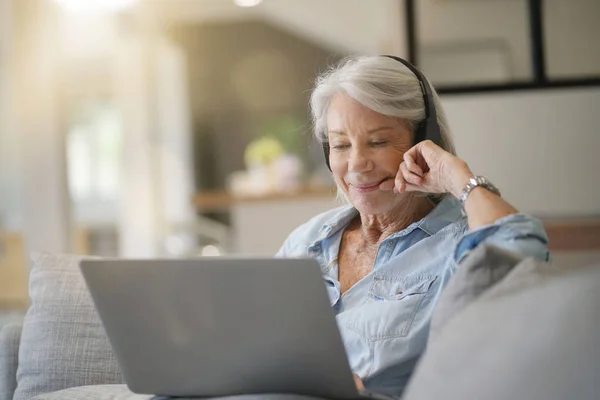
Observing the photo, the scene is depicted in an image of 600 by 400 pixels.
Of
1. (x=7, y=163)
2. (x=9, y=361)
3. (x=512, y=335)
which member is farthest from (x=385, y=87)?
(x=7, y=163)

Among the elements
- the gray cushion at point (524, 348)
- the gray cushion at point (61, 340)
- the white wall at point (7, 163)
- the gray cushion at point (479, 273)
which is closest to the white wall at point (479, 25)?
the gray cushion at point (61, 340)

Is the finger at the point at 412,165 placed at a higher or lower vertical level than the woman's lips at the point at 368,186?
higher

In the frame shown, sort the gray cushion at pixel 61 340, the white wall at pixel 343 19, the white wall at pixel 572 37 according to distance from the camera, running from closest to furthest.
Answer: the gray cushion at pixel 61 340 < the white wall at pixel 572 37 < the white wall at pixel 343 19

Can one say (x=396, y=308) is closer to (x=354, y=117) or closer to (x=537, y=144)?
(x=354, y=117)

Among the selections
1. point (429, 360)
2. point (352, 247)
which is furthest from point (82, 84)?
point (429, 360)

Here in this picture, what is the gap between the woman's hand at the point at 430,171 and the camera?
5.02 feet

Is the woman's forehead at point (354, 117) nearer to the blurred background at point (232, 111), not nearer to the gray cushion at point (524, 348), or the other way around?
the blurred background at point (232, 111)

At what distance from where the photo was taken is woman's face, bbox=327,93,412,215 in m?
1.72

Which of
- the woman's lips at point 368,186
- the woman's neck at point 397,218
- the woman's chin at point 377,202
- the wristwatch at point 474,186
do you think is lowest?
the woman's neck at point 397,218

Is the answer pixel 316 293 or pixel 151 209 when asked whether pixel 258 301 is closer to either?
pixel 316 293

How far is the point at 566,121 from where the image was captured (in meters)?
3.88

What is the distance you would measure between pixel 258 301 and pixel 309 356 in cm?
12

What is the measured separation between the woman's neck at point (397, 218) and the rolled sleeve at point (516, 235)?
0.37 metres

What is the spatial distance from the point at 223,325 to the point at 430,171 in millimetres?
533
